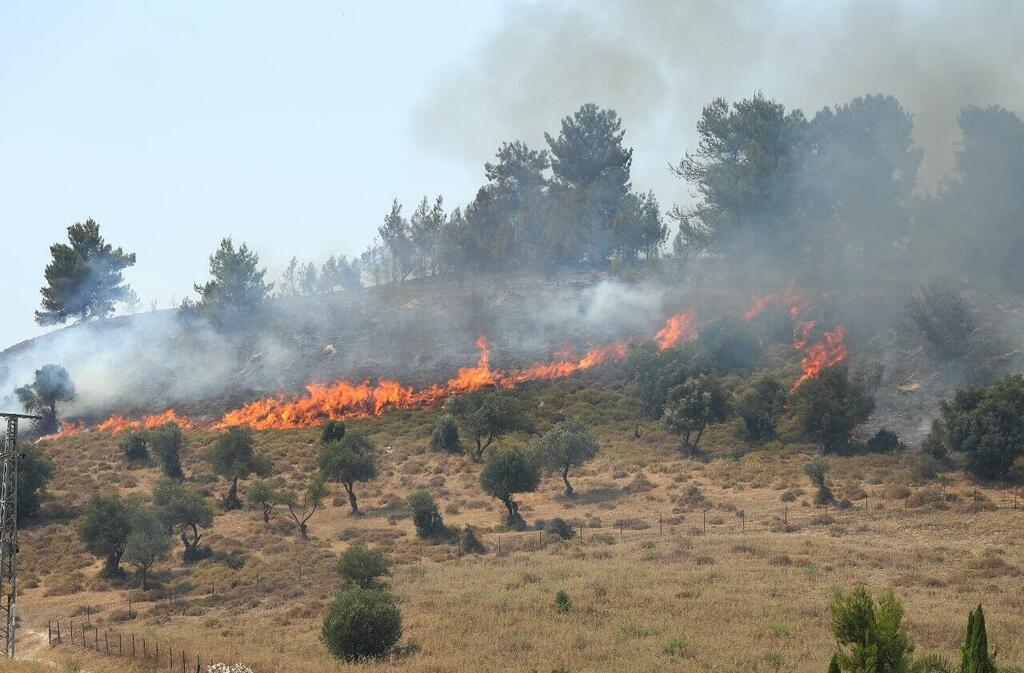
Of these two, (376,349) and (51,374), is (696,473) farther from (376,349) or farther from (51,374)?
(51,374)

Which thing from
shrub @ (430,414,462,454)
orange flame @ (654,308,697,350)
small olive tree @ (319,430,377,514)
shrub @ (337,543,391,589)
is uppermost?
orange flame @ (654,308,697,350)

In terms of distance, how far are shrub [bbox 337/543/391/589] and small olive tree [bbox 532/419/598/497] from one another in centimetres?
2227

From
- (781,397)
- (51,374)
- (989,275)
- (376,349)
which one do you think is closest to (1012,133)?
(989,275)

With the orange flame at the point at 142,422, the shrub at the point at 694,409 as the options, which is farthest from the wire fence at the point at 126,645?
the orange flame at the point at 142,422

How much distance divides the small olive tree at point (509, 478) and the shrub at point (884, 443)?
87.2 ft

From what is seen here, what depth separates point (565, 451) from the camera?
210ft

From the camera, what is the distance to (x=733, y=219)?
350 feet

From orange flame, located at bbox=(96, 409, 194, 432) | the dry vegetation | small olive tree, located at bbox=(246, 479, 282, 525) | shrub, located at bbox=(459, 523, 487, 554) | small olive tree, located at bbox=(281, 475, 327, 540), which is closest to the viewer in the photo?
the dry vegetation

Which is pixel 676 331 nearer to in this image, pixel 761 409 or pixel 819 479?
pixel 761 409

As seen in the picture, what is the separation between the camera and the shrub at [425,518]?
53.7 meters

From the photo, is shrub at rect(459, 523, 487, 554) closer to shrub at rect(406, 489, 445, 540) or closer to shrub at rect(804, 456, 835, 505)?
shrub at rect(406, 489, 445, 540)

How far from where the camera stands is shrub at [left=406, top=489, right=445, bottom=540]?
53.7 m

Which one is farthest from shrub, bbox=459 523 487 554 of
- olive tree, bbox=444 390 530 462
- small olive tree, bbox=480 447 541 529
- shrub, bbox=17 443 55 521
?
shrub, bbox=17 443 55 521

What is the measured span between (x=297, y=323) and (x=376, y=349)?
16.2 m
